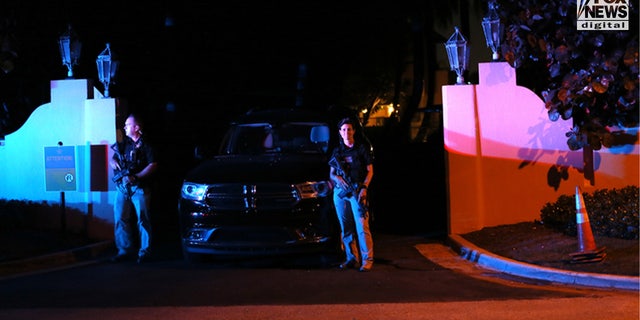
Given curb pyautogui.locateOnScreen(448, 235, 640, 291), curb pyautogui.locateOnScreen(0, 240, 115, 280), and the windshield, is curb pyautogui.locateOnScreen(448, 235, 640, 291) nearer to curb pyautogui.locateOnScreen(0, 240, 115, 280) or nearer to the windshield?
the windshield

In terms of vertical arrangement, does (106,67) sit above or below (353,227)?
above

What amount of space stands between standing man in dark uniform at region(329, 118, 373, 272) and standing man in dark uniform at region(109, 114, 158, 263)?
2.72 metres

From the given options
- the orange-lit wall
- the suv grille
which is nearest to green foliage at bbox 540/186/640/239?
the orange-lit wall

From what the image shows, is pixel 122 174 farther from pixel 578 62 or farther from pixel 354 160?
pixel 578 62

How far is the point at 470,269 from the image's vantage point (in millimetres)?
10219

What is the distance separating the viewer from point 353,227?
10070mm

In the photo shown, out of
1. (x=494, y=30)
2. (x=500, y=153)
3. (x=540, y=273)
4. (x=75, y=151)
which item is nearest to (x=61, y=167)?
(x=75, y=151)

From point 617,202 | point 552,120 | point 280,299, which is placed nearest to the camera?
point 280,299

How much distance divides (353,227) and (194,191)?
2059 mm

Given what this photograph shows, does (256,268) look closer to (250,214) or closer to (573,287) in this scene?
(250,214)

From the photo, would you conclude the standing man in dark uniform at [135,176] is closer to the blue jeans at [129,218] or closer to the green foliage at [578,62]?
the blue jeans at [129,218]

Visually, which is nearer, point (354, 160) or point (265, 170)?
point (354, 160)

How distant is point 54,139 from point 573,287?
857 cm

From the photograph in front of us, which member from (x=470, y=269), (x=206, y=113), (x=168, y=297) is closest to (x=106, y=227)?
(x=168, y=297)
